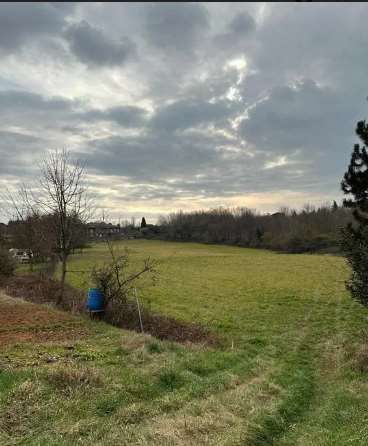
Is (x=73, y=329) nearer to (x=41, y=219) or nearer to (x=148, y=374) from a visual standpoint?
(x=148, y=374)

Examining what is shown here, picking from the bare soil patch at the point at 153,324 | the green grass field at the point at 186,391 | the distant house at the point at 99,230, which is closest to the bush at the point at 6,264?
the bare soil patch at the point at 153,324

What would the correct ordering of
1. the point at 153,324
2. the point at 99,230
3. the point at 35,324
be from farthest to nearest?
the point at 99,230 < the point at 153,324 < the point at 35,324

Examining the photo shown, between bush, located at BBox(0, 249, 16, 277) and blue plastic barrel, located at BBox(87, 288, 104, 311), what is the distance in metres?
14.7

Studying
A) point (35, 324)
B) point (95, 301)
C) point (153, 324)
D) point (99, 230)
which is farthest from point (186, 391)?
point (99, 230)

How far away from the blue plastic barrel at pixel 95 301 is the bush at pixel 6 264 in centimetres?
1469

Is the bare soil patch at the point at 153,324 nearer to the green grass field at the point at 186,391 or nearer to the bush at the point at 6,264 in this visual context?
the green grass field at the point at 186,391

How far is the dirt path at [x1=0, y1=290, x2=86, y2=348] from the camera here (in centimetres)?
1076

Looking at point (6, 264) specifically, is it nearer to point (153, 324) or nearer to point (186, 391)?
point (153, 324)

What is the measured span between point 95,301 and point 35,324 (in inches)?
112

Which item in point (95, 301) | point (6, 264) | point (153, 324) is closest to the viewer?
point (95, 301)

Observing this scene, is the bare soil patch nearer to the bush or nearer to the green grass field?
the green grass field

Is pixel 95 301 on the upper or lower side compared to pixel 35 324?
upper

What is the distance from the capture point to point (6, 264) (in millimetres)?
27281

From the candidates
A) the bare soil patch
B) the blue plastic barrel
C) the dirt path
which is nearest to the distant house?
the bare soil patch
